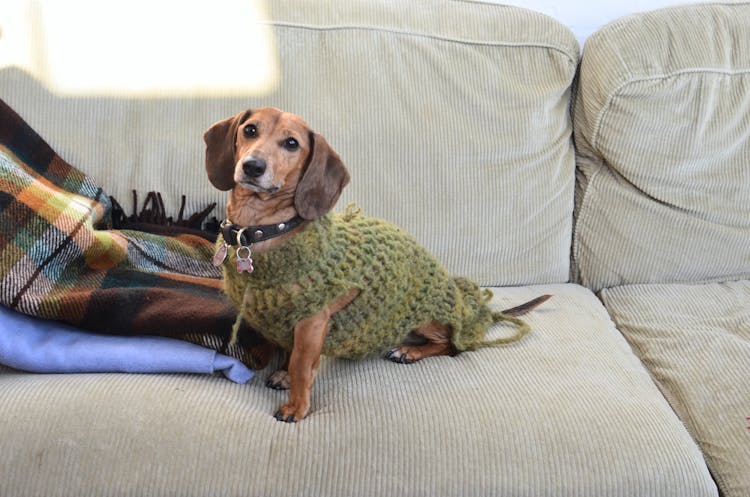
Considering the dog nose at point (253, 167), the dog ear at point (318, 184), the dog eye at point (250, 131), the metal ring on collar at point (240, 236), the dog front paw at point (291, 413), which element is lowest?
the dog front paw at point (291, 413)

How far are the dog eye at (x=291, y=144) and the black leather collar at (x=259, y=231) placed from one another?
11 cm

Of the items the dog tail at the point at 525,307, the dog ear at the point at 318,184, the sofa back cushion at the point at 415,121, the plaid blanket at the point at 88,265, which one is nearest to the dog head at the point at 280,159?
the dog ear at the point at 318,184

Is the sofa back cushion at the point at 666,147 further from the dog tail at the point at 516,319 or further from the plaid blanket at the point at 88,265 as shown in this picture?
the plaid blanket at the point at 88,265

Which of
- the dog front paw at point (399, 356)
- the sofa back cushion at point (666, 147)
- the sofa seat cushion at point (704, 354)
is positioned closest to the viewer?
the sofa seat cushion at point (704, 354)

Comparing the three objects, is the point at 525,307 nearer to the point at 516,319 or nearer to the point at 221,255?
the point at 516,319

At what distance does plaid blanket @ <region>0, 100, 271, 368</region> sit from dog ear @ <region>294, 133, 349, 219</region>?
1.03 ft

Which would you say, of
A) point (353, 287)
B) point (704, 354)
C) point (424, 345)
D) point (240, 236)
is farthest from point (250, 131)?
point (704, 354)

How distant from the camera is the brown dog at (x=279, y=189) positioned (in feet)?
3.38

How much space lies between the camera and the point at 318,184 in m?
1.06

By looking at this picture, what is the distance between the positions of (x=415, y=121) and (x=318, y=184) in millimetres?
649

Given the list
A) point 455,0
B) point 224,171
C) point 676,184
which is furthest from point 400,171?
point 676,184

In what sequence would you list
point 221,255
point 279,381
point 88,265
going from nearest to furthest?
point 221,255
point 279,381
point 88,265

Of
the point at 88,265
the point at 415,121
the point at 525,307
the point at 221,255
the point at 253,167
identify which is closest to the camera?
the point at 253,167

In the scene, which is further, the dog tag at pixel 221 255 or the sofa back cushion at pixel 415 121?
the sofa back cushion at pixel 415 121
